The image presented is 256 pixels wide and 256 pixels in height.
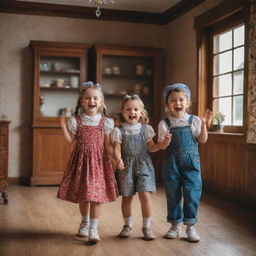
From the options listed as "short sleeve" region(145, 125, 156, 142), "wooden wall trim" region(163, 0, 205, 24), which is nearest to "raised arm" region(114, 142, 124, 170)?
"short sleeve" region(145, 125, 156, 142)

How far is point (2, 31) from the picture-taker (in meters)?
5.66

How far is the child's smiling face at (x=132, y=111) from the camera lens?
115 inches

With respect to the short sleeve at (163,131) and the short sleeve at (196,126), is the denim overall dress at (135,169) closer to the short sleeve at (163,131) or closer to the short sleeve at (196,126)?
the short sleeve at (163,131)

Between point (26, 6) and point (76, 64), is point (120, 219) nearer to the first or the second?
point (76, 64)

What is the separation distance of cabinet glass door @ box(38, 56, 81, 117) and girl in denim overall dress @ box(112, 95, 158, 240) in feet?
9.49

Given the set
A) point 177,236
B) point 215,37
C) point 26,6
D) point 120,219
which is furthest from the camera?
point 26,6

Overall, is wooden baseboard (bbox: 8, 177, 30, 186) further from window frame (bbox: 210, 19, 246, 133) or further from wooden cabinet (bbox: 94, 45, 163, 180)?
window frame (bbox: 210, 19, 246, 133)

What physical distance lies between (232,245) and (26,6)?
434 centimetres

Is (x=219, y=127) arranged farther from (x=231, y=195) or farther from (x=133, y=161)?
(x=133, y=161)

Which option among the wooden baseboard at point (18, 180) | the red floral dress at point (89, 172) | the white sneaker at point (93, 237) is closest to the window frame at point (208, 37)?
the red floral dress at point (89, 172)

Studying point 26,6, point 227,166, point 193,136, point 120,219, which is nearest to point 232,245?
point 193,136

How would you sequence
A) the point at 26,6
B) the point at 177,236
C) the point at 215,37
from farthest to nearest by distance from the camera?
the point at 26,6 → the point at 215,37 → the point at 177,236

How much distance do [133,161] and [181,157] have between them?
351 mm

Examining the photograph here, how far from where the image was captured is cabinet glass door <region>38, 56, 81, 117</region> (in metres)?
5.66
